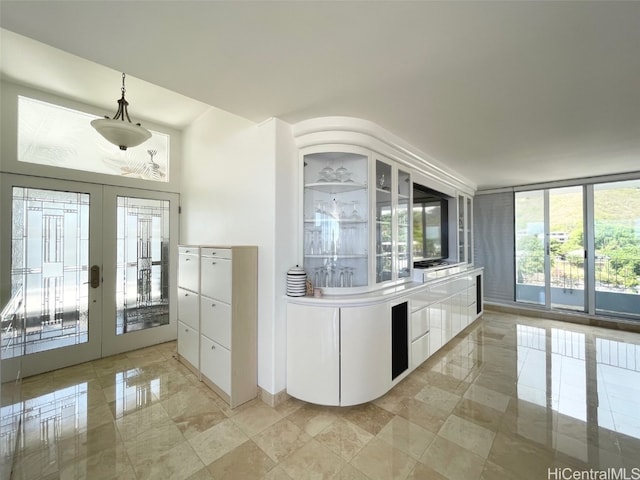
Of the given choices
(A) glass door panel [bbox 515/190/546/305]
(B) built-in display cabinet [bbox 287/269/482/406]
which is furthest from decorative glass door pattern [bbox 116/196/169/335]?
(A) glass door panel [bbox 515/190/546/305]

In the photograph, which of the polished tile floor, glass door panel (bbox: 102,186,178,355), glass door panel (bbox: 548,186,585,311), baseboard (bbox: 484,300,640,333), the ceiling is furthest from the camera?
glass door panel (bbox: 548,186,585,311)

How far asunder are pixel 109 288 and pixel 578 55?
496 centimetres

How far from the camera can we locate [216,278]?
8.18 ft

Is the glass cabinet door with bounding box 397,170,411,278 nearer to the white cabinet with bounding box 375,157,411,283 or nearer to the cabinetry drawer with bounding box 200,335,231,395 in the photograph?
the white cabinet with bounding box 375,157,411,283

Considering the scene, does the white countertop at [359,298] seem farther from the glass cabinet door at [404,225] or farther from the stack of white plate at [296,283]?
the glass cabinet door at [404,225]

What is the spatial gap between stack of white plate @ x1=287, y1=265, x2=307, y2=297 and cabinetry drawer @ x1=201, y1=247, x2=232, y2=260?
58 centimetres

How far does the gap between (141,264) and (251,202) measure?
7.31ft

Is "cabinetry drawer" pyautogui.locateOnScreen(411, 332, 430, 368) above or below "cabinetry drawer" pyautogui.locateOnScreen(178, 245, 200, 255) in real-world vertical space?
below

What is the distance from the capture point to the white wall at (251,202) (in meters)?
2.36

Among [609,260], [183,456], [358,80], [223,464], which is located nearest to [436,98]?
[358,80]

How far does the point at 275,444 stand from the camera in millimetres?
1881

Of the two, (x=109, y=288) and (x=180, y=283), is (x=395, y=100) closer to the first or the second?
(x=180, y=283)

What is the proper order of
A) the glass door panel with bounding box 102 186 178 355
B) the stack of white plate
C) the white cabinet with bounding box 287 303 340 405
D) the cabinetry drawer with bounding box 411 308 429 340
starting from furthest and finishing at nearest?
the glass door panel with bounding box 102 186 178 355, the cabinetry drawer with bounding box 411 308 429 340, the stack of white plate, the white cabinet with bounding box 287 303 340 405

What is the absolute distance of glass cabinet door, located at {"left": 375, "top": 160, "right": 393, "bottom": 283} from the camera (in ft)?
8.83
